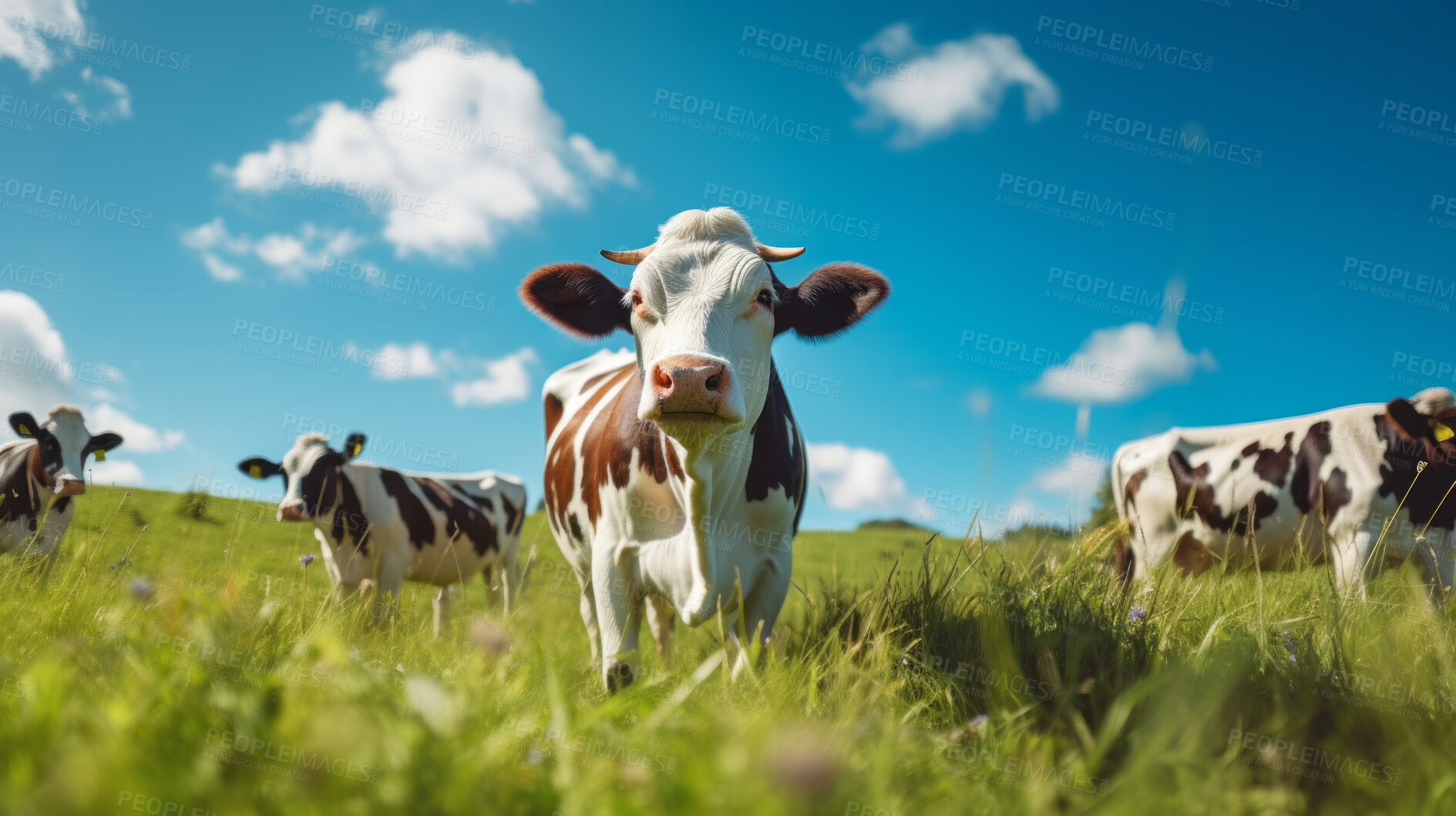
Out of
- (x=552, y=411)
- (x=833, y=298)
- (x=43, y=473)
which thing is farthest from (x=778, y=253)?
(x=43, y=473)

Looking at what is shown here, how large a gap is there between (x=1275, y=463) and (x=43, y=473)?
13362mm

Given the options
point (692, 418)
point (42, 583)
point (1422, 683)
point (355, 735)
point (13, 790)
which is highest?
point (692, 418)

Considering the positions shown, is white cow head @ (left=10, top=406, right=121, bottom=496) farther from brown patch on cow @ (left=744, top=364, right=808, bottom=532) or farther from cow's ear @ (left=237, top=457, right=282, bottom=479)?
brown patch on cow @ (left=744, top=364, right=808, bottom=532)

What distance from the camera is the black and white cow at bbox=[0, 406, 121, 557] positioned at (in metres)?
8.23

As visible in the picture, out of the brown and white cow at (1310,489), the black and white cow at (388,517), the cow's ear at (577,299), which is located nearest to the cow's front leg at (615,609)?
the cow's ear at (577,299)

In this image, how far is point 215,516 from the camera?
16.7 meters

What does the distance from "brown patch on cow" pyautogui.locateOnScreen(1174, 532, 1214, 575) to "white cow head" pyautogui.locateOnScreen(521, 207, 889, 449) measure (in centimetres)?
649

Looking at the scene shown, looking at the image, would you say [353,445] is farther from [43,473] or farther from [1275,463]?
[1275,463]

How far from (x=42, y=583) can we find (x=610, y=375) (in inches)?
163

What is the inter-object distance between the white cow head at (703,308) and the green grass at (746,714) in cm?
102

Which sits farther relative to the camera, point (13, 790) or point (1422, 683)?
point (1422, 683)

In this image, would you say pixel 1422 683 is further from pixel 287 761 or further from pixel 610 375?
pixel 610 375

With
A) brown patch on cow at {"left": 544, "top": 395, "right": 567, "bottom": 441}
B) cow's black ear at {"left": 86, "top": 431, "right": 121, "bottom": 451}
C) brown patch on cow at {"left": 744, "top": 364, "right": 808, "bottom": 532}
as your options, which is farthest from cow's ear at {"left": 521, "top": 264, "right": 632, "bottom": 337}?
cow's black ear at {"left": 86, "top": 431, "right": 121, "bottom": 451}

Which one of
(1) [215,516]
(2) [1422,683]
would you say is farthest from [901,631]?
(1) [215,516]
